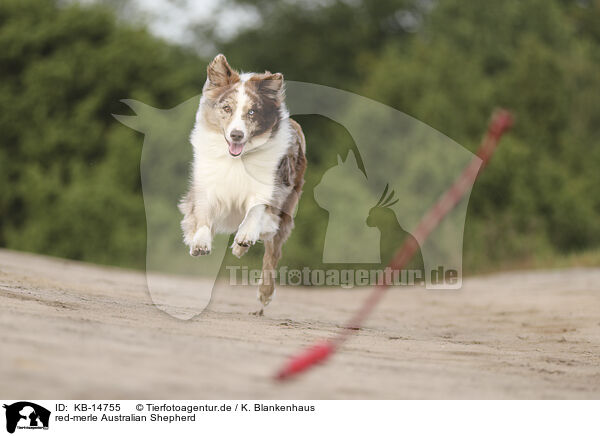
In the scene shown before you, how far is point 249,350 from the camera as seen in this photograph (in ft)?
15.5

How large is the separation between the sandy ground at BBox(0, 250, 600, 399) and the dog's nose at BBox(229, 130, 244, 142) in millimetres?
1277

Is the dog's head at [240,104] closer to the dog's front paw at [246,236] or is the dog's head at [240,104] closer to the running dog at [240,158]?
the running dog at [240,158]

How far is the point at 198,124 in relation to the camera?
601 cm

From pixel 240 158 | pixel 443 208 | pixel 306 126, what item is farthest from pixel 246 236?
pixel 306 126

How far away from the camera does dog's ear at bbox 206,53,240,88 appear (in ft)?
18.8

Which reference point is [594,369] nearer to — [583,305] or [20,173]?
[583,305]

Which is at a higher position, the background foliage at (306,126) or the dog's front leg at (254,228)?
the background foliage at (306,126)

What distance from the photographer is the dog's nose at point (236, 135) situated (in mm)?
5664

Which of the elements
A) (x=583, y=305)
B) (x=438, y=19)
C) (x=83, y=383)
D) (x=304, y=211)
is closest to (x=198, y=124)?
(x=83, y=383)

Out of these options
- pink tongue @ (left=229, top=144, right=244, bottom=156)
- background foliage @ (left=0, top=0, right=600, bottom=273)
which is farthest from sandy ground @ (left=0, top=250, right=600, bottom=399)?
background foliage @ (left=0, top=0, right=600, bottom=273)

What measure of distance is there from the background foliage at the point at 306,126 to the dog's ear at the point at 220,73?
920 centimetres

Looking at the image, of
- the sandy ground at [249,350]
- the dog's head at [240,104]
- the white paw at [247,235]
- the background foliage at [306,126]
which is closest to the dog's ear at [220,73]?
the dog's head at [240,104]

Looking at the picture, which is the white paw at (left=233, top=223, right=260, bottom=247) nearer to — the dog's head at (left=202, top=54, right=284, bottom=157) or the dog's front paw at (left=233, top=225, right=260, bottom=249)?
the dog's front paw at (left=233, top=225, right=260, bottom=249)

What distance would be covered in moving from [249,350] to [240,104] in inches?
72.1
